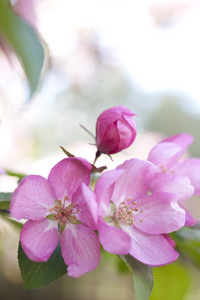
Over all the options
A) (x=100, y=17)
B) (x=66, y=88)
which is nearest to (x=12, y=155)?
(x=66, y=88)

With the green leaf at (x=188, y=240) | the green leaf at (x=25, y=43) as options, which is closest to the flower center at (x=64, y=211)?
the green leaf at (x=25, y=43)

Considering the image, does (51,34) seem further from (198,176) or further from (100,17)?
(198,176)

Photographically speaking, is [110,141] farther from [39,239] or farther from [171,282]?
[171,282]

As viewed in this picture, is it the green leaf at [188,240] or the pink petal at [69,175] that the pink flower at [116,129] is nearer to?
the pink petal at [69,175]

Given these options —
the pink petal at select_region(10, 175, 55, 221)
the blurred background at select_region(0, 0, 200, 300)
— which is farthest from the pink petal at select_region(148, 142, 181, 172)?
the blurred background at select_region(0, 0, 200, 300)

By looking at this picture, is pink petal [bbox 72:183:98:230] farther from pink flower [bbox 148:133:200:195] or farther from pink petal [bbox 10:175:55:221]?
pink flower [bbox 148:133:200:195]

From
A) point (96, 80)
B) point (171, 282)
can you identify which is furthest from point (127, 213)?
point (96, 80)
